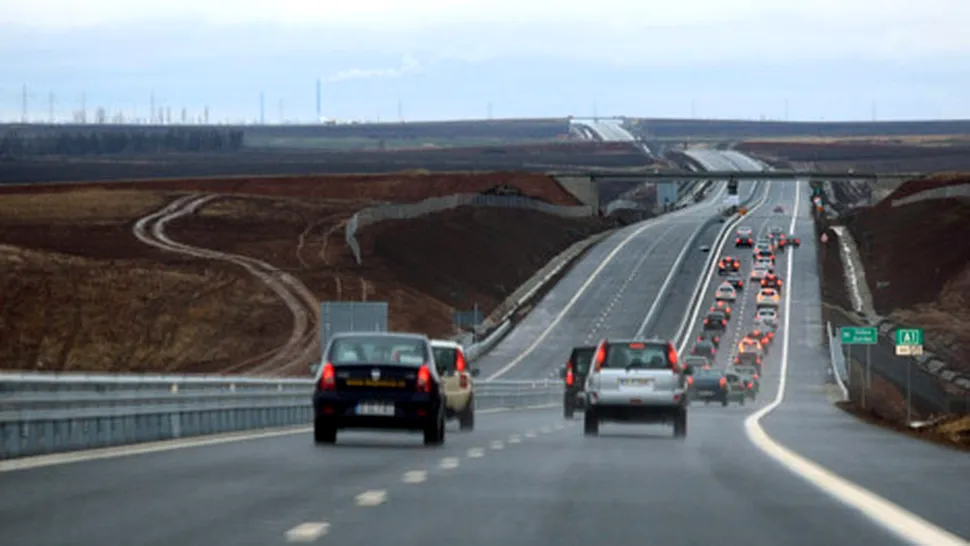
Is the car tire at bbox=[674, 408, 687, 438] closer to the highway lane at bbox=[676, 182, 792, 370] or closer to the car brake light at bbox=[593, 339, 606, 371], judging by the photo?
the car brake light at bbox=[593, 339, 606, 371]

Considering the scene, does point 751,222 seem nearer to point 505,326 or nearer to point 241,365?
point 505,326

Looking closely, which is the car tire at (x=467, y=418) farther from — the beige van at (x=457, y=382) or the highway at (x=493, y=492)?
the highway at (x=493, y=492)

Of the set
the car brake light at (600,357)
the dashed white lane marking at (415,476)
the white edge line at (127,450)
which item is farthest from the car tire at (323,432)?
the car brake light at (600,357)

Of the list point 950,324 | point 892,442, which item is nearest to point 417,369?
point 892,442

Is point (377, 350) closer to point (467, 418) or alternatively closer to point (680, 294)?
point (467, 418)

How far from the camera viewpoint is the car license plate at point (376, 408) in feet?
93.4

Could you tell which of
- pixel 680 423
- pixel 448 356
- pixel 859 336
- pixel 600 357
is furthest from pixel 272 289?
pixel 680 423

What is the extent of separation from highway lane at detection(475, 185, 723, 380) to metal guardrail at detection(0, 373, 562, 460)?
61719 mm

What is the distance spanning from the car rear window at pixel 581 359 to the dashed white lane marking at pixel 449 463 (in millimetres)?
26207

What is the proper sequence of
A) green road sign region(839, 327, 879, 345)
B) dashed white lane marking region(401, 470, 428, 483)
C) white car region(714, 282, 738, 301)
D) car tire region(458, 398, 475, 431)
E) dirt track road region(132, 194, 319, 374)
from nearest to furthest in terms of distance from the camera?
dashed white lane marking region(401, 470, 428, 483) < car tire region(458, 398, 475, 431) < green road sign region(839, 327, 879, 345) < dirt track road region(132, 194, 319, 374) < white car region(714, 282, 738, 301)

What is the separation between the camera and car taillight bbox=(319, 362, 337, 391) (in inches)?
1129

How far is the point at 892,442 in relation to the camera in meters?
31.4

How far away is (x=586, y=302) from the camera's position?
129500mm

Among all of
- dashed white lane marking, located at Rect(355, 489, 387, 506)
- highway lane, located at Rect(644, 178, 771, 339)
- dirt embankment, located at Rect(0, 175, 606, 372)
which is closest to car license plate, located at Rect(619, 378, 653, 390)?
dashed white lane marking, located at Rect(355, 489, 387, 506)
